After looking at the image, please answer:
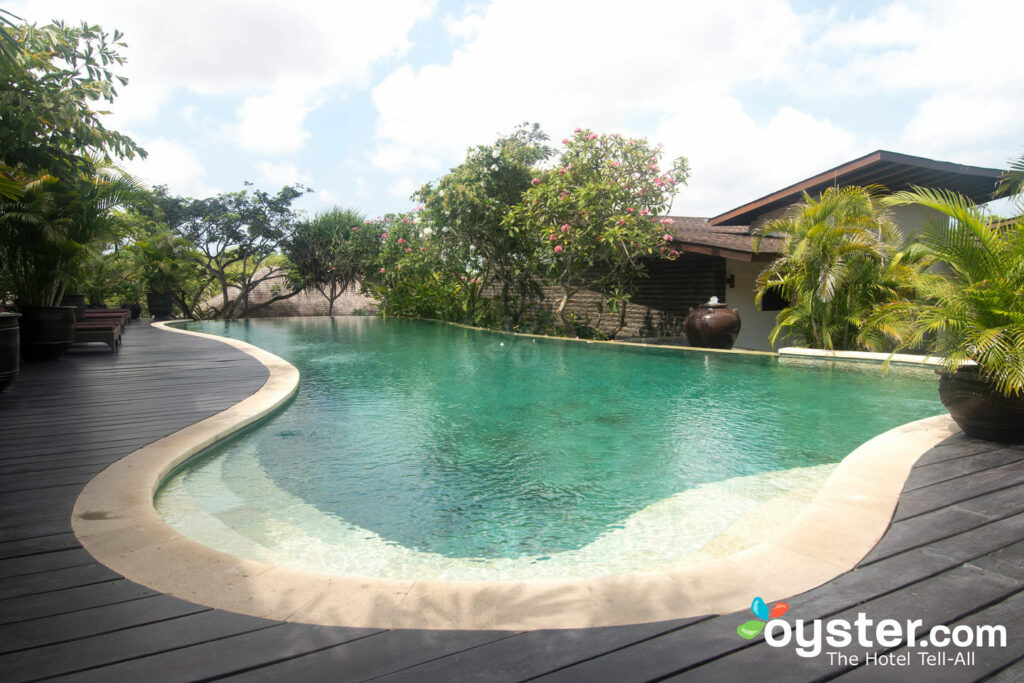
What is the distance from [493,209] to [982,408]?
11.4 metres

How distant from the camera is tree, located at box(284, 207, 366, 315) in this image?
24.5 metres

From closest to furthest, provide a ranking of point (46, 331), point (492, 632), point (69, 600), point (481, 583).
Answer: point (492, 632) < point (69, 600) < point (481, 583) < point (46, 331)

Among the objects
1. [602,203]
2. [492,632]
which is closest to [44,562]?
[492,632]

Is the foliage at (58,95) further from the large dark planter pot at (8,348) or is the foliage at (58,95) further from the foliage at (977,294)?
the foliage at (977,294)

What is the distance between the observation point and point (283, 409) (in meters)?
5.91

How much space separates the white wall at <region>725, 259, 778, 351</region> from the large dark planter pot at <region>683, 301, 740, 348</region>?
1966mm

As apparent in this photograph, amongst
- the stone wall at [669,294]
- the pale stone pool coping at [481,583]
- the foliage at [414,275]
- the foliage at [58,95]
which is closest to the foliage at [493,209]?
the foliage at [414,275]

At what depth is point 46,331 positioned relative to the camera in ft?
25.9

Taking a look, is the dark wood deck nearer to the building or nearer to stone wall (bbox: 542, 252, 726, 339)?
the building

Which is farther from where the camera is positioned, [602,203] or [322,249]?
[322,249]

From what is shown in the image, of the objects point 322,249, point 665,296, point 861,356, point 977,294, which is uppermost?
point 322,249

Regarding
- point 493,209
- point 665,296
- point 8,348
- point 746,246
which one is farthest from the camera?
point 493,209

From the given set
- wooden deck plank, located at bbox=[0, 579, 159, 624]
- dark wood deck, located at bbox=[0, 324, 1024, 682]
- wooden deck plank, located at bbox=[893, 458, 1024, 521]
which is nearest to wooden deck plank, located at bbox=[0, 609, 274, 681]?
dark wood deck, located at bbox=[0, 324, 1024, 682]

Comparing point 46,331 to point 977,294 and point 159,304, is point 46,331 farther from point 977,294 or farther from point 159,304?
point 159,304
